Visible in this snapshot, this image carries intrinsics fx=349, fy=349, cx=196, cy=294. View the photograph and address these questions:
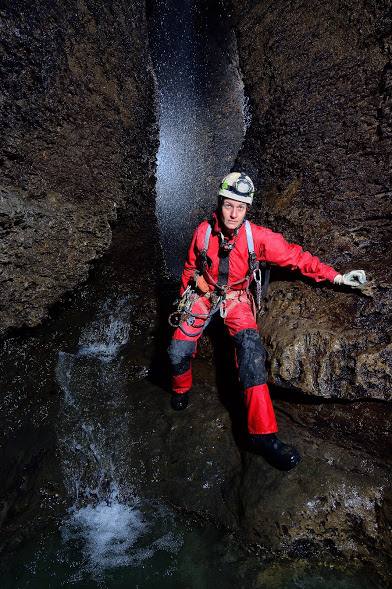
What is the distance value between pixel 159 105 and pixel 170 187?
5.43 feet

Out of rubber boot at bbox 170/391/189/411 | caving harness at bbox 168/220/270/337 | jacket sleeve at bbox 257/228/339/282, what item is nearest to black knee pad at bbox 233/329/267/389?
caving harness at bbox 168/220/270/337

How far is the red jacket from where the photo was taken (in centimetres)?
370

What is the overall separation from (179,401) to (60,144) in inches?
146

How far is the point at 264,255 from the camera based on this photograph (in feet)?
12.5

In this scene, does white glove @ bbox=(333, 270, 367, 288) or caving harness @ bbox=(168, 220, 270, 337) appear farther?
caving harness @ bbox=(168, 220, 270, 337)

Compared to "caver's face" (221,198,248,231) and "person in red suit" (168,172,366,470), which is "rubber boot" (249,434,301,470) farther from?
"caver's face" (221,198,248,231)

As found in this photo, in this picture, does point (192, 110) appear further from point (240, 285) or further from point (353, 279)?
point (353, 279)

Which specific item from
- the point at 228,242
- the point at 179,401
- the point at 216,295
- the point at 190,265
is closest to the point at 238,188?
the point at 228,242

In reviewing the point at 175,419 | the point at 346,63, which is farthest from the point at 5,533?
the point at 346,63

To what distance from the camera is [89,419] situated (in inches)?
169

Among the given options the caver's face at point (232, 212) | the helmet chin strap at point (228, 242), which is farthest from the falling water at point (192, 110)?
the caver's face at point (232, 212)

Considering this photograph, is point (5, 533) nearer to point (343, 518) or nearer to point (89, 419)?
point (89, 419)

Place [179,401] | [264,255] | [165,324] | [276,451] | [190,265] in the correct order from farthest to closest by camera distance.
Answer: [165,324]
[179,401]
[190,265]
[264,255]
[276,451]

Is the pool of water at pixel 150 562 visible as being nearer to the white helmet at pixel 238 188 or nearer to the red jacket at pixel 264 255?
the red jacket at pixel 264 255
